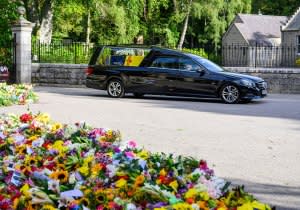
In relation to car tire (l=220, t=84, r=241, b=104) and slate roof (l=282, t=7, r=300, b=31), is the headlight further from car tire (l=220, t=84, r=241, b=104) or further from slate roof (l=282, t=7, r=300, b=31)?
slate roof (l=282, t=7, r=300, b=31)

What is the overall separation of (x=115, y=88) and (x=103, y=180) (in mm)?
14877

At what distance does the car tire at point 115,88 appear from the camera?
1859 centimetres

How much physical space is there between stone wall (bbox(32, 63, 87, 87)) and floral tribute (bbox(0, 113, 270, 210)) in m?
19.5

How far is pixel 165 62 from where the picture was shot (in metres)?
18.0

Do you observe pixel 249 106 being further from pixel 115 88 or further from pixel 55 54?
pixel 55 54

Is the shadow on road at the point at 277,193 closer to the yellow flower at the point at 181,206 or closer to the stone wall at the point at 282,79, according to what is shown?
the yellow flower at the point at 181,206

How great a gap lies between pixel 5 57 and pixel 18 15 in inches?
113

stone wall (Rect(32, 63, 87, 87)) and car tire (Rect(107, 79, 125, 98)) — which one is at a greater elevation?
stone wall (Rect(32, 63, 87, 87))

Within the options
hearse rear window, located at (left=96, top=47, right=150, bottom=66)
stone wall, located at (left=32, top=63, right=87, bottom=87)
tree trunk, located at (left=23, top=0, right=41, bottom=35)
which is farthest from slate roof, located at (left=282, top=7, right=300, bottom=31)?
hearse rear window, located at (left=96, top=47, right=150, bottom=66)

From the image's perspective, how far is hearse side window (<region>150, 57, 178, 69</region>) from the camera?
1788 centimetres

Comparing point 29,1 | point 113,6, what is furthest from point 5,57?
point 113,6

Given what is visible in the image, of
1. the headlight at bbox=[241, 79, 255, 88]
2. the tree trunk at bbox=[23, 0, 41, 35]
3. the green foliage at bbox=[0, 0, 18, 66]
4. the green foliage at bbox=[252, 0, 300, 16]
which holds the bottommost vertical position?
the headlight at bbox=[241, 79, 255, 88]

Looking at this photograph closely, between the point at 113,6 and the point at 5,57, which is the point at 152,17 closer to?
the point at 113,6

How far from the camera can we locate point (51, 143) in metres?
5.30
